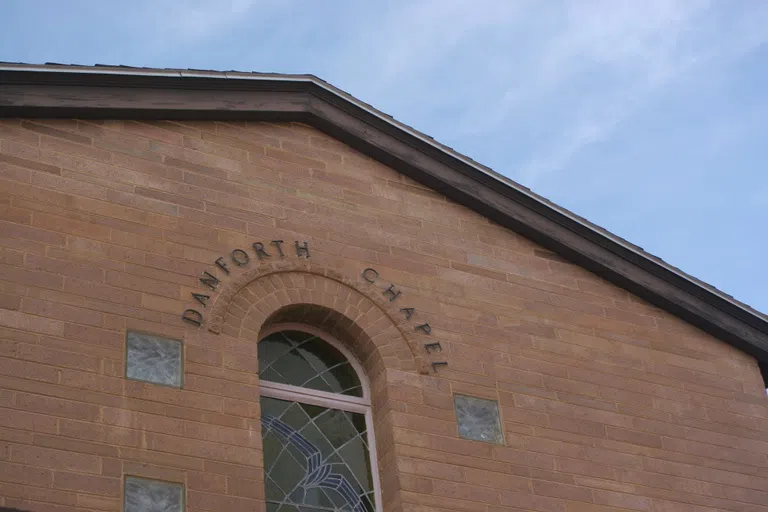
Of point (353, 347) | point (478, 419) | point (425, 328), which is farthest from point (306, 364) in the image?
point (478, 419)

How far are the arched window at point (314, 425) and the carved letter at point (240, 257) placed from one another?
2.19ft

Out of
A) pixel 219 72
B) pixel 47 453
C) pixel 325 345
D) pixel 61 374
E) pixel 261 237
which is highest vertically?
pixel 219 72

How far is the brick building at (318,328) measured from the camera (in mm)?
10625

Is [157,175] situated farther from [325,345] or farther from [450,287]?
[450,287]

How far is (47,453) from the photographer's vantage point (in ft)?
32.7

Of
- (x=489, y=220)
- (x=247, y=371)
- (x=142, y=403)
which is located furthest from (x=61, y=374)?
(x=489, y=220)

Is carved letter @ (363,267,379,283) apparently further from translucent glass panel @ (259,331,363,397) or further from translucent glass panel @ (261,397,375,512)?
translucent glass panel @ (261,397,375,512)

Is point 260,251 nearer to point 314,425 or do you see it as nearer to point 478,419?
point 314,425

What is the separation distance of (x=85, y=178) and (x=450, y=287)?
3.61 m

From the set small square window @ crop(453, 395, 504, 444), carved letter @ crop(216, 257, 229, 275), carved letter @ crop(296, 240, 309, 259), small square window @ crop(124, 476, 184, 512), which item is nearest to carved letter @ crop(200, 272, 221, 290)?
carved letter @ crop(216, 257, 229, 275)

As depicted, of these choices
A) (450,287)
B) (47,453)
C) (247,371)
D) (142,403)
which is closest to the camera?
(47,453)

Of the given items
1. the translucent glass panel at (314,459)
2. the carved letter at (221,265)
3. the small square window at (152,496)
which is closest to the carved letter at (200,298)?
the carved letter at (221,265)

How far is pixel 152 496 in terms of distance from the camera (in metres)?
10.2

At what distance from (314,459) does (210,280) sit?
1.77 meters
